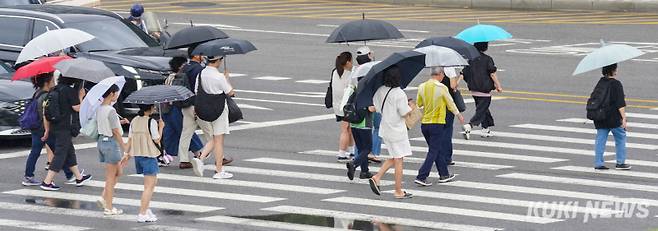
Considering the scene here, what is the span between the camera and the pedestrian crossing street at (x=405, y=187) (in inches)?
593

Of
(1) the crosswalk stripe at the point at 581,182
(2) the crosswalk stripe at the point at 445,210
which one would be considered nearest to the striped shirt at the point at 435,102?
(1) the crosswalk stripe at the point at 581,182

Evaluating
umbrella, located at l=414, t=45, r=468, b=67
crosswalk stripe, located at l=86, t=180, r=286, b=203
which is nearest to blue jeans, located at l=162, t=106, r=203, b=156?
crosswalk stripe, located at l=86, t=180, r=286, b=203

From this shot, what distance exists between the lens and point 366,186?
56.0 feet

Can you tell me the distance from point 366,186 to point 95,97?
348cm

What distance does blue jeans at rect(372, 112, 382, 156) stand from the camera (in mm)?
18609

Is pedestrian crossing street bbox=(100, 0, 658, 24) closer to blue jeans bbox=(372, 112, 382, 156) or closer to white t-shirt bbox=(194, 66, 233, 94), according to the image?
blue jeans bbox=(372, 112, 382, 156)

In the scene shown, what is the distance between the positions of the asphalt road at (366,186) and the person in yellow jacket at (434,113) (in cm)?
30

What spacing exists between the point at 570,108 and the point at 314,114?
410 cm

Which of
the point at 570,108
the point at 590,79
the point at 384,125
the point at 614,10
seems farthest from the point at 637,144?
the point at 614,10

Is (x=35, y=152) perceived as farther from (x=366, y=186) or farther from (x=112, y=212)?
(x=366, y=186)

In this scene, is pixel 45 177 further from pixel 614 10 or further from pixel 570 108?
pixel 614 10

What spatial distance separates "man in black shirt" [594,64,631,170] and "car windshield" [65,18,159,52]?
827 cm

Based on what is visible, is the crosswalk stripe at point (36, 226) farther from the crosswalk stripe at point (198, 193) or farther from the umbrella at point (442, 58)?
the umbrella at point (442, 58)

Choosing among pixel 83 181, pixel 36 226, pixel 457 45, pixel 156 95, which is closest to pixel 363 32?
pixel 457 45
